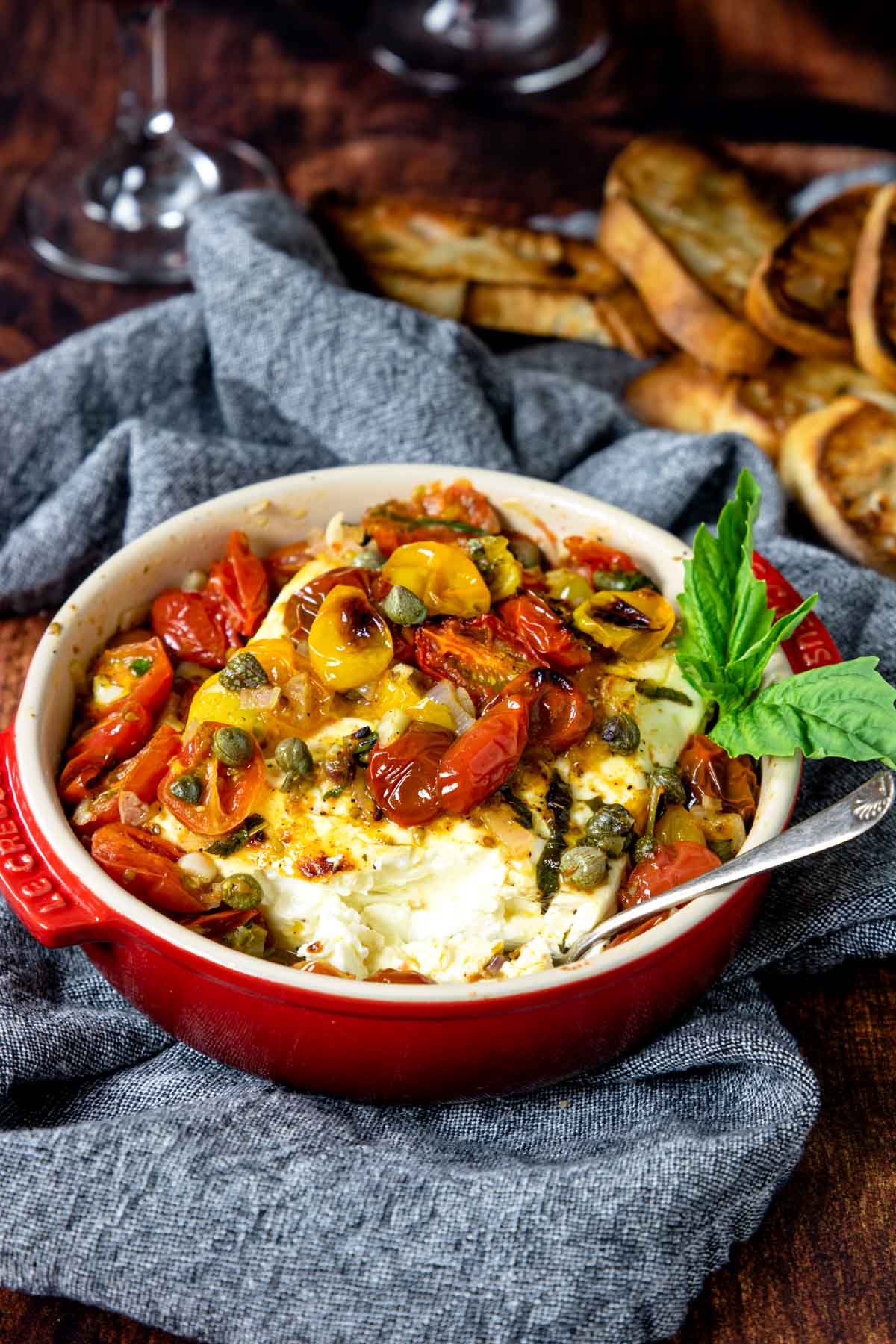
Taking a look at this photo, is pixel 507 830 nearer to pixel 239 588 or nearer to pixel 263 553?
pixel 239 588

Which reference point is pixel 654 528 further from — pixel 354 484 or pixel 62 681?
pixel 62 681

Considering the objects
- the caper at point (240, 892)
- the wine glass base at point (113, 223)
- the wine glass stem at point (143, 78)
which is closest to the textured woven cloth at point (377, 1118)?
the caper at point (240, 892)

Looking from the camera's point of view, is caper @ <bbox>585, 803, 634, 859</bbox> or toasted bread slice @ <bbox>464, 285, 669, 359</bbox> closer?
caper @ <bbox>585, 803, 634, 859</bbox>

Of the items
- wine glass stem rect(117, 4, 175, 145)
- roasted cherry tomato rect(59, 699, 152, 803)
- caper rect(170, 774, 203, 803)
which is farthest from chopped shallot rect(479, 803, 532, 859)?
wine glass stem rect(117, 4, 175, 145)

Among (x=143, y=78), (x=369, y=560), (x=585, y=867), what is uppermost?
(x=143, y=78)

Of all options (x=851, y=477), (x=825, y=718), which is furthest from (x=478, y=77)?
(x=825, y=718)

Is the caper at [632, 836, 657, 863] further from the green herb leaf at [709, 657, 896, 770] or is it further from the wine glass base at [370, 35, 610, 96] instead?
the wine glass base at [370, 35, 610, 96]
